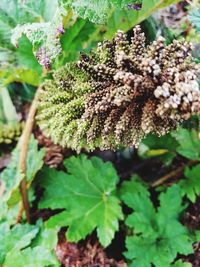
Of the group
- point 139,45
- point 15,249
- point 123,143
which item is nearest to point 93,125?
point 123,143

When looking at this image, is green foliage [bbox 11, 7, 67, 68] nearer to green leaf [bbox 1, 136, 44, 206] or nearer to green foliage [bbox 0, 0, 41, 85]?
green foliage [bbox 0, 0, 41, 85]

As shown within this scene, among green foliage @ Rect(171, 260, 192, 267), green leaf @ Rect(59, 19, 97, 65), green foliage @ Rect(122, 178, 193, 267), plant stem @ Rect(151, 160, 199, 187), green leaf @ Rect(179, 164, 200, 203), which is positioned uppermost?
green leaf @ Rect(59, 19, 97, 65)

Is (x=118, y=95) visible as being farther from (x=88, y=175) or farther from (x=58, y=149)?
(x=58, y=149)

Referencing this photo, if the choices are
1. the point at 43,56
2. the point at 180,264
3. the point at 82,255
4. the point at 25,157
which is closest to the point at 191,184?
the point at 180,264

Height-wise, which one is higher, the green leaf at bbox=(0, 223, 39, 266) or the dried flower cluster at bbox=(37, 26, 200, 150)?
the dried flower cluster at bbox=(37, 26, 200, 150)

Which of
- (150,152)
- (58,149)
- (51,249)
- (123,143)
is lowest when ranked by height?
(51,249)

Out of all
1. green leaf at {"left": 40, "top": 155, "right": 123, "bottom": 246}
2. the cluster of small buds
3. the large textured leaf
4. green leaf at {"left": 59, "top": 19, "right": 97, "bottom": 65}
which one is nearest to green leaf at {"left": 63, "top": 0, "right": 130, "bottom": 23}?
the large textured leaf

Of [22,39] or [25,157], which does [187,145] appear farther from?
[22,39]
